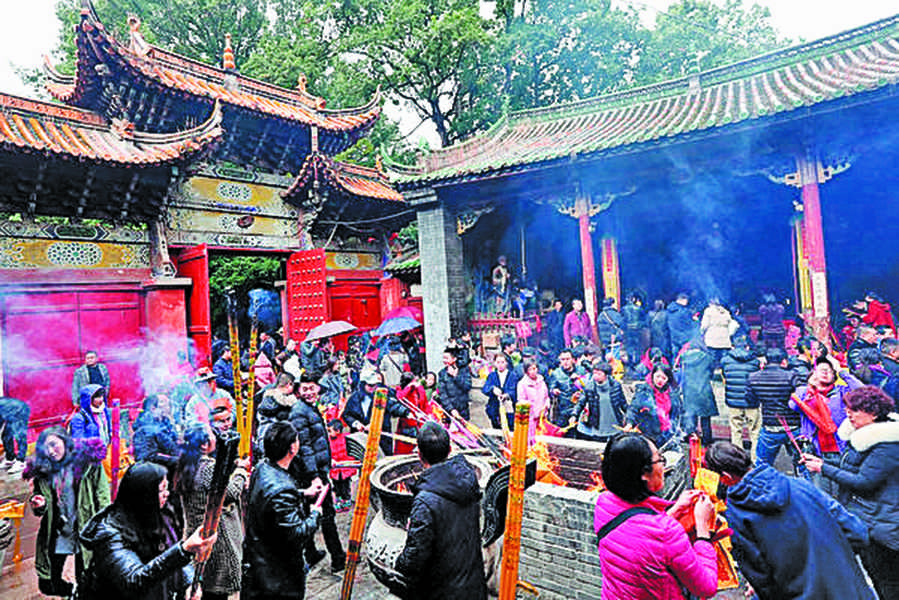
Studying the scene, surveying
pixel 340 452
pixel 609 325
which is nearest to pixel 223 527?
pixel 340 452

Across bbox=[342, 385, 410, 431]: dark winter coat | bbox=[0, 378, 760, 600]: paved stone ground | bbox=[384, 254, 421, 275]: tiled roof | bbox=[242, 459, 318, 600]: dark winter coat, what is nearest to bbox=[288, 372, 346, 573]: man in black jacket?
bbox=[0, 378, 760, 600]: paved stone ground

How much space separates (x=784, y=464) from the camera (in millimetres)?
5910

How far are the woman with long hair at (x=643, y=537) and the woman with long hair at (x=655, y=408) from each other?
3221 millimetres

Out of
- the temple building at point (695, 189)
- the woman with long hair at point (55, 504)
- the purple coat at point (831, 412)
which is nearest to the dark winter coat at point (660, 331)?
the temple building at point (695, 189)

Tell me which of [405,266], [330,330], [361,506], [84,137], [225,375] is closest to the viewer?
[361,506]

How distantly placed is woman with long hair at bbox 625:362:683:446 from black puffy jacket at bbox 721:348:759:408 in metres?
0.59

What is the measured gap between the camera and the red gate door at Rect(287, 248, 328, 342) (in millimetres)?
12797

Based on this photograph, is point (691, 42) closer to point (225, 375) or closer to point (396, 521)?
point (225, 375)

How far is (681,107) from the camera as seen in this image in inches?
443

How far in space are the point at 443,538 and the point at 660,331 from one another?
28.0 ft

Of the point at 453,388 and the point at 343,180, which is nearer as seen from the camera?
the point at 453,388

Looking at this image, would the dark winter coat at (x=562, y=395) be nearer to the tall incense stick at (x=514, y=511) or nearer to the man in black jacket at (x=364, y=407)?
the man in black jacket at (x=364, y=407)

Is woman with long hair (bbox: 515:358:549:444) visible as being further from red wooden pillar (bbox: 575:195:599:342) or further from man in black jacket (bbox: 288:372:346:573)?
red wooden pillar (bbox: 575:195:599:342)

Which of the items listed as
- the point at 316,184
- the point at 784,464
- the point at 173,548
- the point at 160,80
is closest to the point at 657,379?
the point at 784,464
